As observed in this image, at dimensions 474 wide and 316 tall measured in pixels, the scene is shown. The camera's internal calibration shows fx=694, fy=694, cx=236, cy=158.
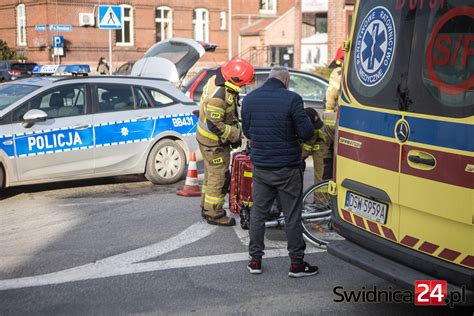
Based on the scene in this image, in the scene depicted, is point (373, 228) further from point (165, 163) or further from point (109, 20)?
point (109, 20)

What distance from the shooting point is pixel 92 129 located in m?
9.47

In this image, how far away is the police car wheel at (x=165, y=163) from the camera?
400 inches

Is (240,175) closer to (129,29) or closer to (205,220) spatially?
(205,220)

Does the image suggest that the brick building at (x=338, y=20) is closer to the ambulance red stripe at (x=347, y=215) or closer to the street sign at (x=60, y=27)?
the street sign at (x=60, y=27)

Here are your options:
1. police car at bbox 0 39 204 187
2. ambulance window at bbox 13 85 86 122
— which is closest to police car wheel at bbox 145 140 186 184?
police car at bbox 0 39 204 187

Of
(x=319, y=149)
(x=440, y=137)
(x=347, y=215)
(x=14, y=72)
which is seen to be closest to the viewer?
(x=440, y=137)

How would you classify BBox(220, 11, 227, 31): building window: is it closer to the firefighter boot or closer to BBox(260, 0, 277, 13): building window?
BBox(260, 0, 277, 13): building window

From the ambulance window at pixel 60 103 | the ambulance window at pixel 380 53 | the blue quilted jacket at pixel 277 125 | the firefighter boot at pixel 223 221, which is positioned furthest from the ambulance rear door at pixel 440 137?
the ambulance window at pixel 60 103

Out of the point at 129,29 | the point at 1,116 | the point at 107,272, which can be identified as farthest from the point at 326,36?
the point at 107,272

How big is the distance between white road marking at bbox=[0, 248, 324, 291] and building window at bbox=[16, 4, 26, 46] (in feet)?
112

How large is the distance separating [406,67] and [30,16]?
115 ft

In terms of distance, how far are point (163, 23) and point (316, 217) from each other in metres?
34.7

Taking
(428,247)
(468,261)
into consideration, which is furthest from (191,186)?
(468,261)

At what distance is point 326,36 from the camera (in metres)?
28.2
